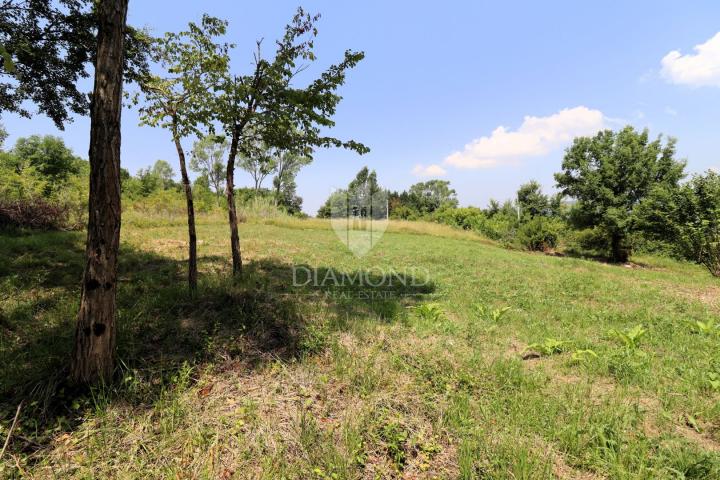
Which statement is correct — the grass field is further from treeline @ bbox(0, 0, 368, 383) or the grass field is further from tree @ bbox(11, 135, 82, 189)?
tree @ bbox(11, 135, 82, 189)

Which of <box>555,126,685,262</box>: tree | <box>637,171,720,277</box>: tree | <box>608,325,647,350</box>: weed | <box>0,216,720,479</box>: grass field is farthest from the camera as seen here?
<box>555,126,685,262</box>: tree

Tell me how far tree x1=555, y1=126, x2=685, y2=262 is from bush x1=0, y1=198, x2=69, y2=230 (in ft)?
98.2

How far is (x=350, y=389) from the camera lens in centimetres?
319

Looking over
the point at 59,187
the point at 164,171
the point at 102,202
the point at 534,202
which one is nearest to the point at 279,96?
the point at 102,202

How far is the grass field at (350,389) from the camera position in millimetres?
2293

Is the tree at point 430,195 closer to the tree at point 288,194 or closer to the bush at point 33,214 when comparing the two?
the tree at point 288,194

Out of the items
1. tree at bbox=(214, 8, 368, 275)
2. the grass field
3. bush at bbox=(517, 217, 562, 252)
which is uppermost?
tree at bbox=(214, 8, 368, 275)

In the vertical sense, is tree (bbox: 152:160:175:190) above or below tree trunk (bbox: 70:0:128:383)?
above

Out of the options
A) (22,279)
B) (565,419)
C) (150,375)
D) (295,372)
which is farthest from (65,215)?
(565,419)

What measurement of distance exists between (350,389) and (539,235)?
25034 mm

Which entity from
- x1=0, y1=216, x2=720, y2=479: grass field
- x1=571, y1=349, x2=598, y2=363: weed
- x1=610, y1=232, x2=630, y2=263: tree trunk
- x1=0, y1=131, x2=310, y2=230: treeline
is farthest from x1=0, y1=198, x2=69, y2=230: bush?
x1=610, y1=232, x2=630, y2=263: tree trunk

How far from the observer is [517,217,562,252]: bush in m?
23.7

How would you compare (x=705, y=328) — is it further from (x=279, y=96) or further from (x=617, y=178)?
(x=617, y=178)

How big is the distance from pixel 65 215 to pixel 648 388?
1876 cm
